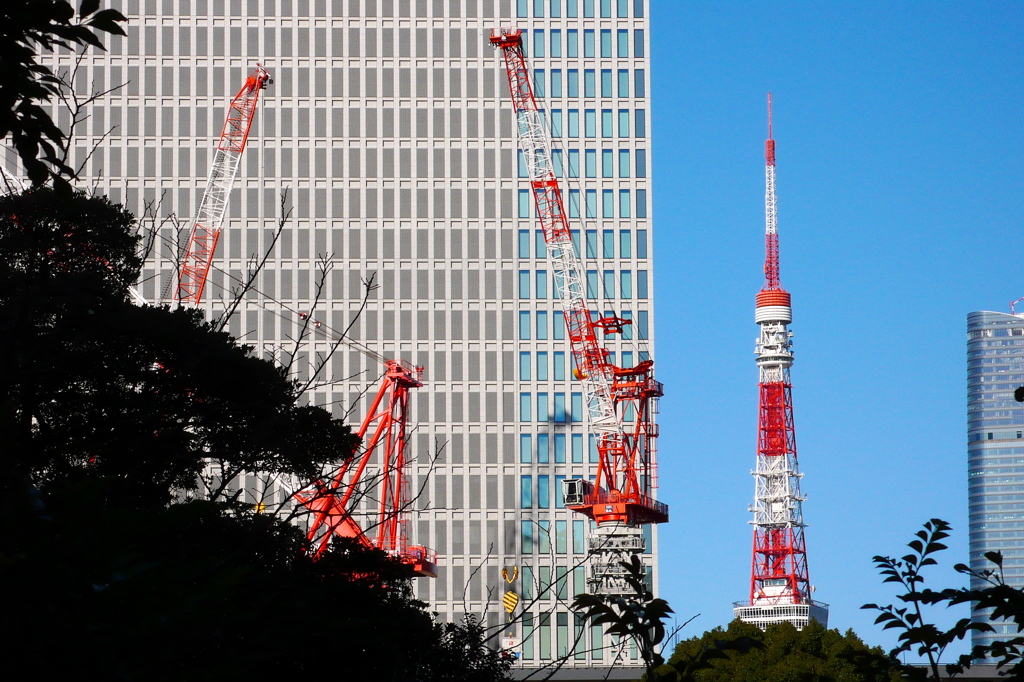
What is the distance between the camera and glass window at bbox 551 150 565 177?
102 meters

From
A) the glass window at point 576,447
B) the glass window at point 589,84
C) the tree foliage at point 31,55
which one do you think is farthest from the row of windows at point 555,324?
the tree foliage at point 31,55

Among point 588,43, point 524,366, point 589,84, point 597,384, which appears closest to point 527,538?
point 524,366

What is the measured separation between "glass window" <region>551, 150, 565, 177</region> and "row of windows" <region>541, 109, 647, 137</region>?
0.82 feet

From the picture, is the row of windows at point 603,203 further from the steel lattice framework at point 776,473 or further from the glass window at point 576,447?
the steel lattice framework at point 776,473

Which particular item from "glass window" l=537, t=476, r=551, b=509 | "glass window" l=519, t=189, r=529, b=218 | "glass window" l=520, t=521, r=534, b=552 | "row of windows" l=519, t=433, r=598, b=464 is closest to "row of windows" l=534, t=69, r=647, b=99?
"glass window" l=519, t=189, r=529, b=218

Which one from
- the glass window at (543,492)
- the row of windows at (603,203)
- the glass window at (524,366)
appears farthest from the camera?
the row of windows at (603,203)

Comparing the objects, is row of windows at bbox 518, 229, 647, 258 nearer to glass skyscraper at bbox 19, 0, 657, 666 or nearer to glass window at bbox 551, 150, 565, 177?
glass skyscraper at bbox 19, 0, 657, 666

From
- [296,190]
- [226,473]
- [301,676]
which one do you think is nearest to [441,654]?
[301,676]

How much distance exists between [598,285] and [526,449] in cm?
1325

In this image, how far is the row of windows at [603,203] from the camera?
101 m

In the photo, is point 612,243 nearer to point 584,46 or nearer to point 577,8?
point 584,46

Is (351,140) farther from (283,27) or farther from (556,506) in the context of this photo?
(556,506)

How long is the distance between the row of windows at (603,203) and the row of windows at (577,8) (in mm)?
13335

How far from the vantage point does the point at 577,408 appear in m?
99.8
